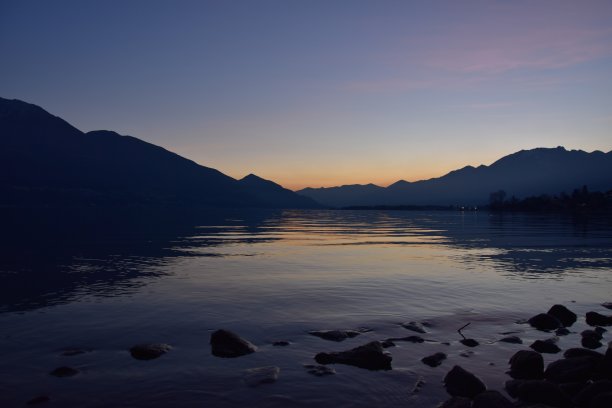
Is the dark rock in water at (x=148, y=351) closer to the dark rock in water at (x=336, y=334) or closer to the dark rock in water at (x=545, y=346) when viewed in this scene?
the dark rock in water at (x=336, y=334)

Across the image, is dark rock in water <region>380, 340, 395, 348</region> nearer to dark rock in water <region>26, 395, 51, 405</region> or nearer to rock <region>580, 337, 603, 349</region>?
rock <region>580, 337, 603, 349</region>

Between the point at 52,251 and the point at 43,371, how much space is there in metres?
48.4

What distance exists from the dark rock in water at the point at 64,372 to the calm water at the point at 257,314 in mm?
313

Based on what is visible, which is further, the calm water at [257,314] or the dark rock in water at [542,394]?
the calm water at [257,314]

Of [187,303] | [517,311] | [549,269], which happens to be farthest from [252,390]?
[549,269]

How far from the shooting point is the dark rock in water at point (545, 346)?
20141 mm

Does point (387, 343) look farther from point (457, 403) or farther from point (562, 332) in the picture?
point (562, 332)

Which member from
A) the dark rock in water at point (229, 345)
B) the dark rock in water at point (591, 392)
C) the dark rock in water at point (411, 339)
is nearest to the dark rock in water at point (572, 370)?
the dark rock in water at point (591, 392)

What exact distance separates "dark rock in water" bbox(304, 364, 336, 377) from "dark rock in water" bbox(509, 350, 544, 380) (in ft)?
24.6

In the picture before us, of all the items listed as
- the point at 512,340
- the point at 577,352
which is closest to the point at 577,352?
the point at 577,352

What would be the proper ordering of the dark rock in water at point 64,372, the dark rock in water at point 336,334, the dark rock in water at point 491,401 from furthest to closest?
the dark rock in water at point 336,334, the dark rock in water at point 64,372, the dark rock in water at point 491,401

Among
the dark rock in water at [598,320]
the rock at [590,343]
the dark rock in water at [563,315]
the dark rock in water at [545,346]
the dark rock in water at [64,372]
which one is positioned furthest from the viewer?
the dark rock in water at [563,315]

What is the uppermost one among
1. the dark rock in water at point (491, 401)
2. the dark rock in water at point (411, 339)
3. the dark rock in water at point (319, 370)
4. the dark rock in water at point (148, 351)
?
the dark rock in water at point (491, 401)

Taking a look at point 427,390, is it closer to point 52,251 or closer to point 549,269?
point 549,269
